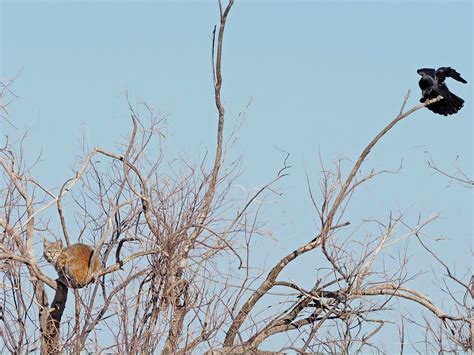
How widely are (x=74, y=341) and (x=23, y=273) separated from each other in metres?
0.80

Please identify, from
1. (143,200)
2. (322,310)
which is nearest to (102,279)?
(143,200)

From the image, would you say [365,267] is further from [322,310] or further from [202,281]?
[202,281]

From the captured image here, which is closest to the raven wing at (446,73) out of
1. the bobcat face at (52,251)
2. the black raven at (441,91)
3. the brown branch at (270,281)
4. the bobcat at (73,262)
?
the black raven at (441,91)

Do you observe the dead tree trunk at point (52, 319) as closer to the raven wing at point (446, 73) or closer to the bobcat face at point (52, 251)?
the bobcat face at point (52, 251)

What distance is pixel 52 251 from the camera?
22.5 feet

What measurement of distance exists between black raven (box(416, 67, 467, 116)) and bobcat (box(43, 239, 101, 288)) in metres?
3.20

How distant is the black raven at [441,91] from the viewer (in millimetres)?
7840

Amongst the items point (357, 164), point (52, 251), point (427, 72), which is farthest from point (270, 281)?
point (427, 72)

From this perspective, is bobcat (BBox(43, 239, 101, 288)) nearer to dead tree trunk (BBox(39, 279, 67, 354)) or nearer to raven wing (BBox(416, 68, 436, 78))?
dead tree trunk (BBox(39, 279, 67, 354))

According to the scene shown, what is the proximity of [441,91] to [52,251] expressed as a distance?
3.57 meters

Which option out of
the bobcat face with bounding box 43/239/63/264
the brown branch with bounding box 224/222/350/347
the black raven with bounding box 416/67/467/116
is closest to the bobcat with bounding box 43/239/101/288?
the bobcat face with bounding box 43/239/63/264

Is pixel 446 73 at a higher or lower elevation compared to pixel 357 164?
higher

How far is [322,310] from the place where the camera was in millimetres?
7727

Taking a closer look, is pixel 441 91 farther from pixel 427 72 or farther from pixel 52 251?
pixel 52 251
